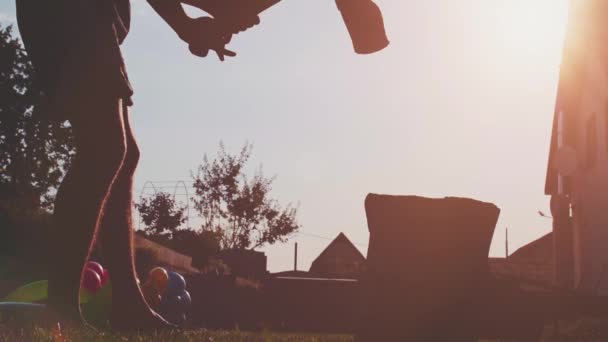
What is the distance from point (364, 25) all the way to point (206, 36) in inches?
36.3

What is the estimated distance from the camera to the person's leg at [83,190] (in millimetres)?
3852

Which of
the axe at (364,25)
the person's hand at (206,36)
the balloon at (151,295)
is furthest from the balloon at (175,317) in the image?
the axe at (364,25)

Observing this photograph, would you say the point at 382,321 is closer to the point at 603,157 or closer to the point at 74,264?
the point at 74,264

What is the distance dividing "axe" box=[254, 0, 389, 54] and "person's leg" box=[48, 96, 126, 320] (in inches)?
38.7

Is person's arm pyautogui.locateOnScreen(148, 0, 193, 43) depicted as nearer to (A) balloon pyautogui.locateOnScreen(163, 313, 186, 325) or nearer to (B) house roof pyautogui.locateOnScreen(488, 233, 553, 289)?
(A) balloon pyautogui.locateOnScreen(163, 313, 186, 325)

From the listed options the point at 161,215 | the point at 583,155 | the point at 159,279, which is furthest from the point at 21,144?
the point at 159,279

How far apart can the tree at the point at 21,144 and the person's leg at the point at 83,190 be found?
116 ft

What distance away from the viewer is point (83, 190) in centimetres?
386

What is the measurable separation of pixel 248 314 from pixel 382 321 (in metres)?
10.7

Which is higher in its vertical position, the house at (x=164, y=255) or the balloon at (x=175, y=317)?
the house at (x=164, y=255)

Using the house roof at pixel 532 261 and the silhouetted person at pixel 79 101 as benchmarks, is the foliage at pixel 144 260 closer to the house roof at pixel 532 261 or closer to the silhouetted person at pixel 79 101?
the silhouetted person at pixel 79 101

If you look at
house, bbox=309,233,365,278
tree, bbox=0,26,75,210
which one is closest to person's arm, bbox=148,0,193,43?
tree, bbox=0,26,75,210

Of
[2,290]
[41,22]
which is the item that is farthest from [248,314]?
[41,22]

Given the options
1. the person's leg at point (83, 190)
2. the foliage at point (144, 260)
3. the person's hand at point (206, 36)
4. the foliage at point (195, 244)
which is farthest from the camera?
the foliage at point (195, 244)
